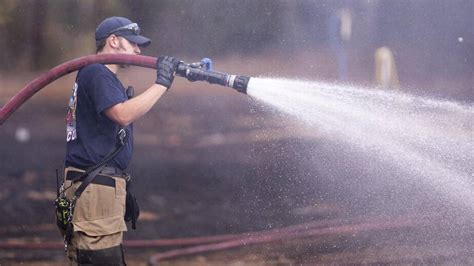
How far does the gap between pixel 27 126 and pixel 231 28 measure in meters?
1.42

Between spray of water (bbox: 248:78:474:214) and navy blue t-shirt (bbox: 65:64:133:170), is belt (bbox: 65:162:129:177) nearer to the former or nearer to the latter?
navy blue t-shirt (bbox: 65:64:133:170)

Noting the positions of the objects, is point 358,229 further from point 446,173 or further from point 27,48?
point 27,48

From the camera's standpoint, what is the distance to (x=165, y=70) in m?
3.55

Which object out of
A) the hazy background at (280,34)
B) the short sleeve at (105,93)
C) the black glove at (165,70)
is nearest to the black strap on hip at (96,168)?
the short sleeve at (105,93)

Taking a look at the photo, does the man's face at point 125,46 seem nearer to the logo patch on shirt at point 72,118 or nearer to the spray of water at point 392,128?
the logo patch on shirt at point 72,118

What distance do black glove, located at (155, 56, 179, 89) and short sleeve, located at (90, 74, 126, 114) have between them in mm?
209

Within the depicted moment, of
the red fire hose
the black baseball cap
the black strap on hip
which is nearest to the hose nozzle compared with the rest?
the red fire hose

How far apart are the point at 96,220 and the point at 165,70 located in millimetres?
808

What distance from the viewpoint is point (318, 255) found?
13.8 feet

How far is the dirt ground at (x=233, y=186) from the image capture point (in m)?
4.11

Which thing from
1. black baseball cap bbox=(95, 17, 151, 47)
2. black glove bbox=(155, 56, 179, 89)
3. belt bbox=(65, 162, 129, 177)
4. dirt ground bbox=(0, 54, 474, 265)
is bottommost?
dirt ground bbox=(0, 54, 474, 265)

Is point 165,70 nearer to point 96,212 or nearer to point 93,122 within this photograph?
point 93,122

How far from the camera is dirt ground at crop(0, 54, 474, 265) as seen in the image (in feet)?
13.5

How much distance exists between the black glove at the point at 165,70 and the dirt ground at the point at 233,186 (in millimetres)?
662
